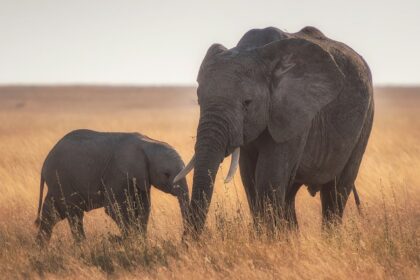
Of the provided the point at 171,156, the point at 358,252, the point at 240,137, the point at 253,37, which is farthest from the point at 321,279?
the point at 171,156

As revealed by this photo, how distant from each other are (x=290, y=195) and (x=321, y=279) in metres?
2.46

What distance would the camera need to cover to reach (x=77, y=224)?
10.2 metres

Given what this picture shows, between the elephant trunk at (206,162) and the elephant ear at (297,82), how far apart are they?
67 centimetres

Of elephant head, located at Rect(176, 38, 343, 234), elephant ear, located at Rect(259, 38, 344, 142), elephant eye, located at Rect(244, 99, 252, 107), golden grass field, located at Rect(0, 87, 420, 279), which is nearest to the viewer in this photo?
golden grass field, located at Rect(0, 87, 420, 279)

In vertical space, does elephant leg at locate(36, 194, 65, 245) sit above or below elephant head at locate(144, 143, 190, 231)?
below

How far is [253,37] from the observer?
28.4 feet

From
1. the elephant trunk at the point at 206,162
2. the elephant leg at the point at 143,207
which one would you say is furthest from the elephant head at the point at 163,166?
the elephant trunk at the point at 206,162

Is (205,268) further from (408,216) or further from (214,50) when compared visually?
(408,216)

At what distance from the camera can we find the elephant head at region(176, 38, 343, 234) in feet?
25.5

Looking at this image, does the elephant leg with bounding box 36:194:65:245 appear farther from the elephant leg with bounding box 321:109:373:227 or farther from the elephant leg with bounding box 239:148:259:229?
the elephant leg with bounding box 321:109:373:227

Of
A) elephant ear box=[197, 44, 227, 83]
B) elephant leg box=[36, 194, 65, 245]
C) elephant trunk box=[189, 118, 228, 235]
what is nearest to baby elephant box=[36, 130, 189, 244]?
elephant leg box=[36, 194, 65, 245]

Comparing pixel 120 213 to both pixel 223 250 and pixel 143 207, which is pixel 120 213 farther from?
pixel 223 250

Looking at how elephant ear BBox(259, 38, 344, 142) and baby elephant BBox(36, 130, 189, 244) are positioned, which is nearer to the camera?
elephant ear BBox(259, 38, 344, 142)

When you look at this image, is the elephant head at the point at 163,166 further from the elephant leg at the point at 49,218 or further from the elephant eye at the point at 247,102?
the elephant eye at the point at 247,102
